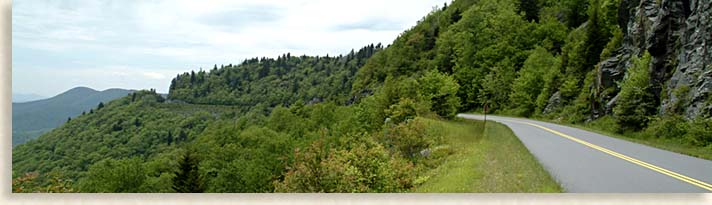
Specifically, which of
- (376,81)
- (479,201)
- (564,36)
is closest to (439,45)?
(376,81)

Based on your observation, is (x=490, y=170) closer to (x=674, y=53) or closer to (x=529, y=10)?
(x=674, y=53)

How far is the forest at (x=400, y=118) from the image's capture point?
16.5 metres

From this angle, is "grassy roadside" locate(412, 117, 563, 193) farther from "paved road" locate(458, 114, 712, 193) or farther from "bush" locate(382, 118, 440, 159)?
"bush" locate(382, 118, 440, 159)

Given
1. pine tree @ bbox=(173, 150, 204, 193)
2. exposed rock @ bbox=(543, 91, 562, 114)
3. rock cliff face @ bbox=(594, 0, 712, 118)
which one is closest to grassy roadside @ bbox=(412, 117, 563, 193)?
rock cliff face @ bbox=(594, 0, 712, 118)

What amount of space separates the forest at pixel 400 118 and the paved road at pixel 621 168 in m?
2.77

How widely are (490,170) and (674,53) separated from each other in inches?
479

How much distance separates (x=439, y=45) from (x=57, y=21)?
58.9 metres

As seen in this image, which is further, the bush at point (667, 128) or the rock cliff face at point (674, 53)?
the rock cliff face at point (674, 53)

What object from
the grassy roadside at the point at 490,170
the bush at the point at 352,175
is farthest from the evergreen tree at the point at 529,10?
the bush at the point at 352,175

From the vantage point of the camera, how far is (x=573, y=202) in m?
8.84

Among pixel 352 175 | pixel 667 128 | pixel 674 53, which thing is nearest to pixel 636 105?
pixel 674 53

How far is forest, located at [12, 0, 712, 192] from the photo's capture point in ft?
54.3

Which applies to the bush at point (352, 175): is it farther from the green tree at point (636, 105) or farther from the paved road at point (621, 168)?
the green tree at point (636, 105)

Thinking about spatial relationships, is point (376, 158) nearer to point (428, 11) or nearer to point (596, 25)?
point (596, 25)
